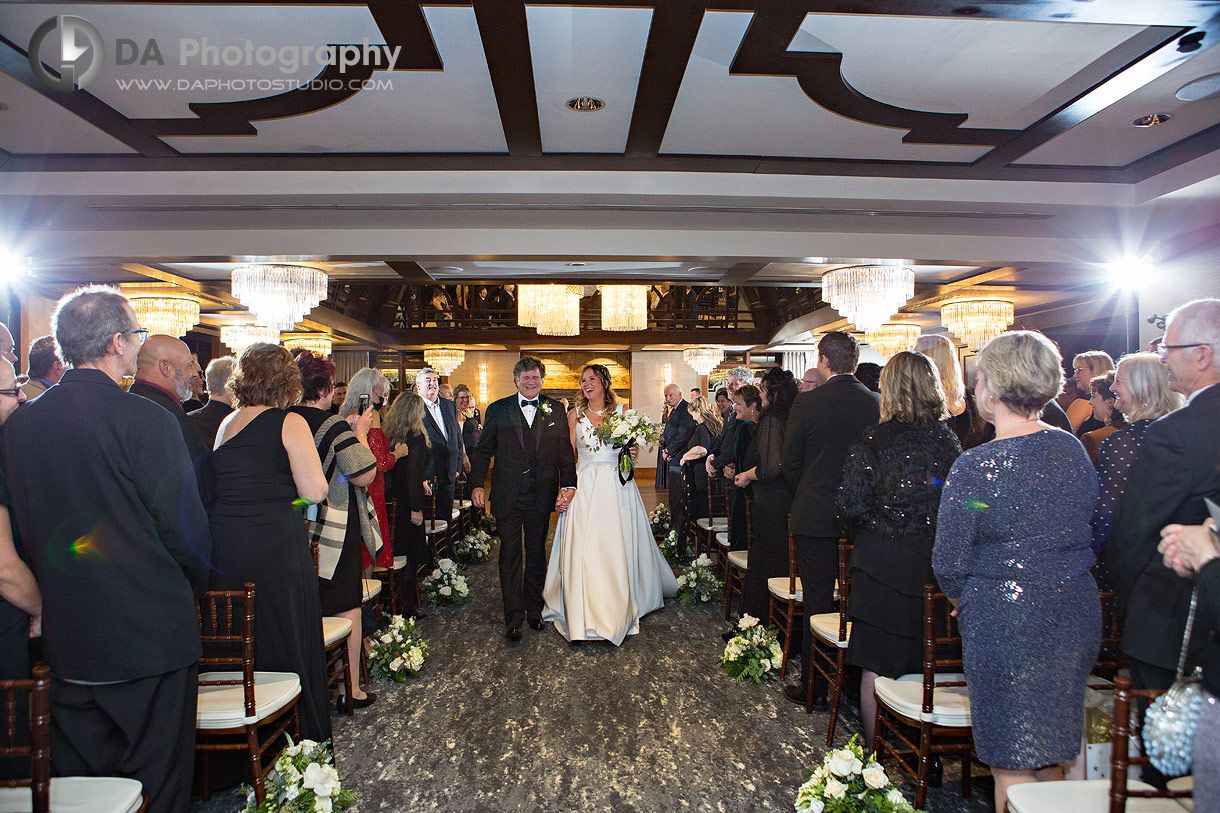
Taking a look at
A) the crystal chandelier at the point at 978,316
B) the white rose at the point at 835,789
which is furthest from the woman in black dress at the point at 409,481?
the crystal chandelier at the point at 978,316

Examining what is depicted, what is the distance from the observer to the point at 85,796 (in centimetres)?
178

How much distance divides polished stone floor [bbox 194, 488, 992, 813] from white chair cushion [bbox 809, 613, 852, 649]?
524mm

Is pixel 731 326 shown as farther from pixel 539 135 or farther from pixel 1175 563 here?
pixel 1175 563

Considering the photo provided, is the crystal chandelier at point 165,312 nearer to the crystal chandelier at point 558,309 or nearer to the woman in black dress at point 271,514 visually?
the crystal chandelier at point 558,309

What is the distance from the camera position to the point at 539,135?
4.25 m

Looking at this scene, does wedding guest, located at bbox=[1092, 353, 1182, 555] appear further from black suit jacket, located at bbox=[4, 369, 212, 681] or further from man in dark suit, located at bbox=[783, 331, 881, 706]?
black suit jacket, located at bbox=[4, 369, 212, 681]

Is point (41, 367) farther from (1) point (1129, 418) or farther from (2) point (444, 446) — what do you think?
(1) point (1129, 418)

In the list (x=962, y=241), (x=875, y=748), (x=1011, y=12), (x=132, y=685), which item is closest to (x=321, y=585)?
(x=132, y=685)

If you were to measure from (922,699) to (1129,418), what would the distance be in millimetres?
1459

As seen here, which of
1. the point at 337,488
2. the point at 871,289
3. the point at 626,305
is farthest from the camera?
the point at 626,305

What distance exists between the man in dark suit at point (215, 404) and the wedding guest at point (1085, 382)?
540 centimetres

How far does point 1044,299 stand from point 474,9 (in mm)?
8838

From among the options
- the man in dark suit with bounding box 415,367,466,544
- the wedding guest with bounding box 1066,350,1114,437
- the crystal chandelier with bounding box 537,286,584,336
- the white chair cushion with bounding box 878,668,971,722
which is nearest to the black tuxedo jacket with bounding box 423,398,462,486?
the man in dark suit with bounding box 415,367,466,544

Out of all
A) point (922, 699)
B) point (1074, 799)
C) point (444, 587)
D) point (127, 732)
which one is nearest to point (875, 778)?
point (922, 699)
